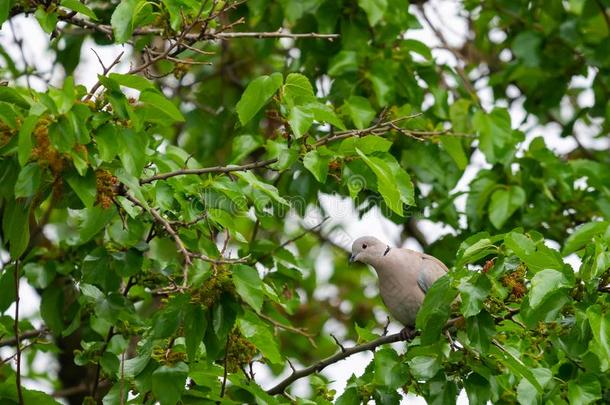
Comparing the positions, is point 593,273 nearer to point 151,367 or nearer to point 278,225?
point 151,367

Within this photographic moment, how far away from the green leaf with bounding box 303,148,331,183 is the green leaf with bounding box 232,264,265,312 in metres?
0.38

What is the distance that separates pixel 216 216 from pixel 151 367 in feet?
1.91

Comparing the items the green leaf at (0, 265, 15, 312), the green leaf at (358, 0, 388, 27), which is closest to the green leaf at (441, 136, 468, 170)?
the green leaf at (358, 0, 388, 27)

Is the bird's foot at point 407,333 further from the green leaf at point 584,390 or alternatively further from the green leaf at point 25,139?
the green leaf at point 25,139

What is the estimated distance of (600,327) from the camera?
3.19 meters

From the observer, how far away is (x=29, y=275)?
192 inches

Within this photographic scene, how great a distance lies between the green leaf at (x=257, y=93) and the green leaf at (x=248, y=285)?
54 centimetres

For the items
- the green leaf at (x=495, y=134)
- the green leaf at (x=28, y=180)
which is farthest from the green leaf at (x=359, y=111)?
the green leaf at (x=28, y=180)

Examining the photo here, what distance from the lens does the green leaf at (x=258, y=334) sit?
154 inches

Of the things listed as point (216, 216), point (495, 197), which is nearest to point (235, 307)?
point (216, 216)

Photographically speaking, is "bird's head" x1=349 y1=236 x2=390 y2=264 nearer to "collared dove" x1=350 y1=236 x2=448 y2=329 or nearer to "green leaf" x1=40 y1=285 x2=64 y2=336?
"collared dove" x1=350 y1=236 x2=448 y2=329

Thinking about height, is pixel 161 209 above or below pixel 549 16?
above

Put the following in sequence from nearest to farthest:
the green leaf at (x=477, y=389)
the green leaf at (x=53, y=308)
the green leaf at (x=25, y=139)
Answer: the green leaf at (x=25, y=139) → the green leaf at (x=477, y=389) → the green leaf at (x=53, y=308)

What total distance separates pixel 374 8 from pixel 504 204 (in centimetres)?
118
